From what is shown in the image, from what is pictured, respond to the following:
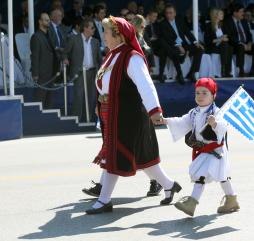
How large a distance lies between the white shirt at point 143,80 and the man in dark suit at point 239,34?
10272mm

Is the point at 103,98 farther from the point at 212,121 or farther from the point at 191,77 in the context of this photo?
the point at 191,77

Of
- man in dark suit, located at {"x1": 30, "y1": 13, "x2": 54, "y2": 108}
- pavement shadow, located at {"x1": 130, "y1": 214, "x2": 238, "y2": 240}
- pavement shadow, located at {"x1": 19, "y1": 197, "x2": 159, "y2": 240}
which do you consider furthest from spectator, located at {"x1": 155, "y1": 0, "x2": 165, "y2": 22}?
pavement shadow, located at {"x1": 130, "y1": 214, "x2": 238, "y2": 240}

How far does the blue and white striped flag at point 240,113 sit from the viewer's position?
24.4ft

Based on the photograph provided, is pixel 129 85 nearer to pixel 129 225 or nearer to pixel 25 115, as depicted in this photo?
pixel 129 225

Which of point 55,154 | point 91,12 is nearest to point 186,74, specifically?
point 91,12

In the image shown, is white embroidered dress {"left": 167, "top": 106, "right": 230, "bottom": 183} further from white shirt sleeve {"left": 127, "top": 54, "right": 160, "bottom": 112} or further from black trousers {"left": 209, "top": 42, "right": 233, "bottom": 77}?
black trousers {"left": 209, "top": 42, "right": 233, "bottom": 77}

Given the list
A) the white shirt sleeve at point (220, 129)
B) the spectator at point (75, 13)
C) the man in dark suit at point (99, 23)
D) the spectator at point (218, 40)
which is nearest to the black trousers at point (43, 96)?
the man in dark suit at point (99, 23)

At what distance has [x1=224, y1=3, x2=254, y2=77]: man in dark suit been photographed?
1764 centimetres

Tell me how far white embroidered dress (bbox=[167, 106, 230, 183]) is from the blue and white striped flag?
150 mm

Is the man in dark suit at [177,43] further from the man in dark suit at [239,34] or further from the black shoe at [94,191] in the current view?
the black shoe at [94,191]

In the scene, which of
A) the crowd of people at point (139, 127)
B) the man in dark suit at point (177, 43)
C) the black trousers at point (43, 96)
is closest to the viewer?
the crowd of people at point (139, 127)

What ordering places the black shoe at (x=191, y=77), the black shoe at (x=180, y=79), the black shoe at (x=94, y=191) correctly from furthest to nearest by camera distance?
the black shoe at (x=191, y=77) < the black shoe at (x=180, y=79) < the black shoe at (x=94, y=191)

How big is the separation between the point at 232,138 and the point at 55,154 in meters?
3.22

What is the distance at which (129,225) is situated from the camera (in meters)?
7.23
